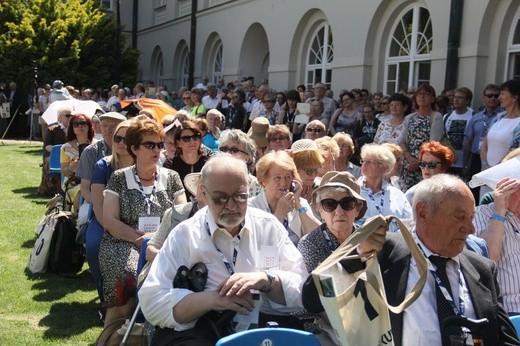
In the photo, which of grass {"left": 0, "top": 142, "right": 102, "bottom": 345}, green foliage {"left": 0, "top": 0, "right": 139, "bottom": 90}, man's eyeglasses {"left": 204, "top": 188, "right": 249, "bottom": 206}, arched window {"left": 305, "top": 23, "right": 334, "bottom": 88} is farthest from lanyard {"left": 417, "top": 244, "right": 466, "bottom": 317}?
green foliage {"left": 0, "top": 0, "right": 139, "bottom": 90}

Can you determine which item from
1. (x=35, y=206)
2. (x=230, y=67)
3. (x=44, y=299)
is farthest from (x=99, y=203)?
(x=230, y=67)

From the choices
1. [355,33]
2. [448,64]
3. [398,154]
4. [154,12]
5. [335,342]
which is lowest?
[335,342]

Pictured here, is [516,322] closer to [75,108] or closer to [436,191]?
[436,191]

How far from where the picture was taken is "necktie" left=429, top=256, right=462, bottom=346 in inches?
116

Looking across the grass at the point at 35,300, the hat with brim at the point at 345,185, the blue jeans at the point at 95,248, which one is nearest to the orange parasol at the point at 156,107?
the grass at the point at 35,300

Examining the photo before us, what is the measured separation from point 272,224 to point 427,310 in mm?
989

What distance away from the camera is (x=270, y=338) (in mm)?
2885

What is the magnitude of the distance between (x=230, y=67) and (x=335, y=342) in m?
18.1

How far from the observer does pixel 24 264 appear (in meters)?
7.08

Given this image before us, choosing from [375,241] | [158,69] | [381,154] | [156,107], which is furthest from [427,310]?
[158,69]

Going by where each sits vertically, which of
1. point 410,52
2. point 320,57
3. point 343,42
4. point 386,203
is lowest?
point 386,203

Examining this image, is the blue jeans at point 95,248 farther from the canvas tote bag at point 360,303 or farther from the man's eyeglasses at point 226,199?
the canvas tote bag at point 360,303

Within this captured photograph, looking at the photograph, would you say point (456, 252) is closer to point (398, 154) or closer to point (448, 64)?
point (398, 154)

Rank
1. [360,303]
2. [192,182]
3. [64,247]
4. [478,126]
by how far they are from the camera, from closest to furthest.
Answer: [360,303]
[192,182]
[64,247]
[478,126]
